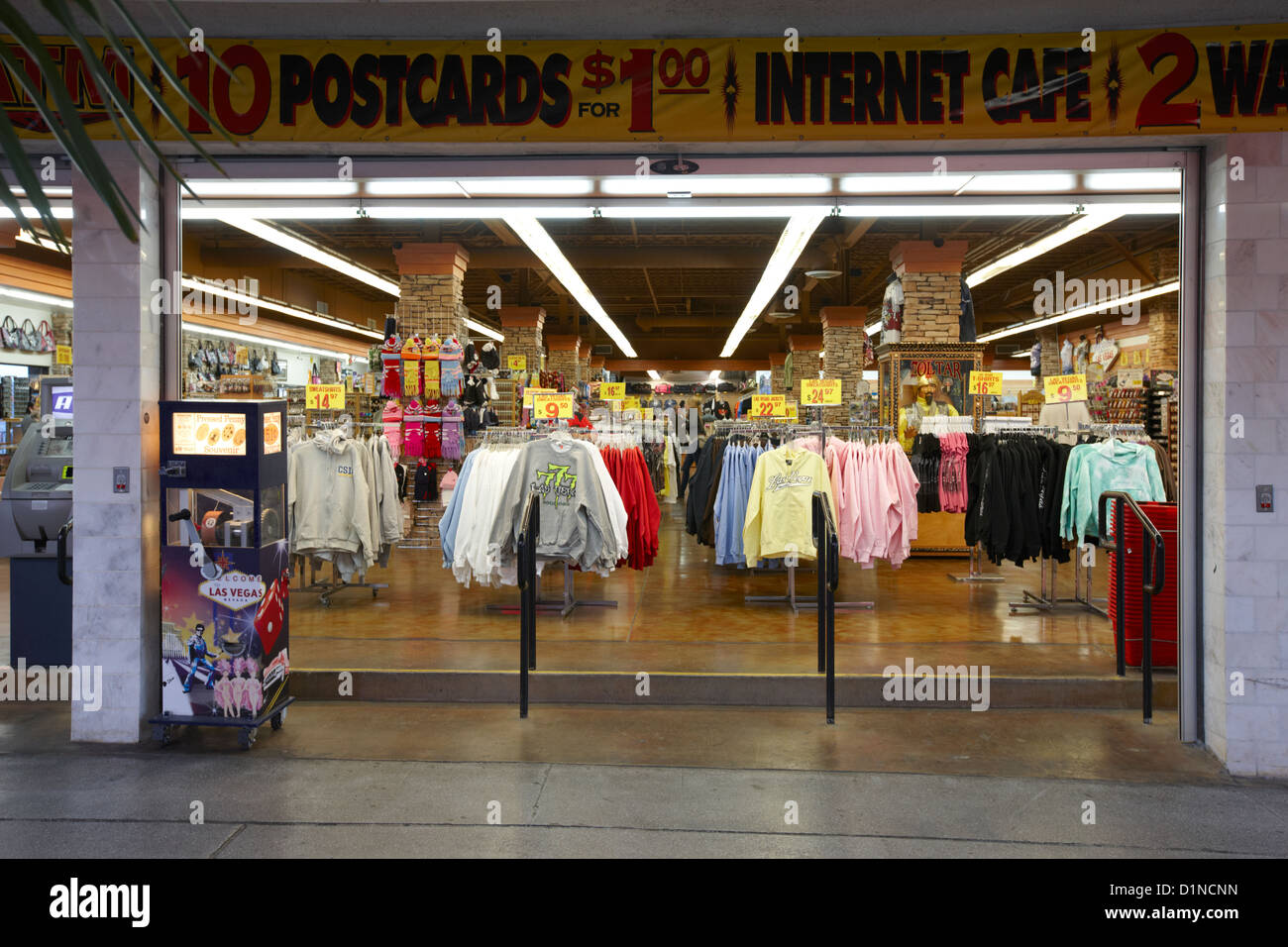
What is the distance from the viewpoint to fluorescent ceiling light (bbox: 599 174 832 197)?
4859 millimetres

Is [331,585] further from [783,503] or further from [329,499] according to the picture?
[783,503]

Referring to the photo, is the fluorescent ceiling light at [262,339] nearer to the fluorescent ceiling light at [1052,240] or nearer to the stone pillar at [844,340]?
the stone pillar at [844,340]

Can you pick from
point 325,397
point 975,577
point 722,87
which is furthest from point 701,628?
point 325,397

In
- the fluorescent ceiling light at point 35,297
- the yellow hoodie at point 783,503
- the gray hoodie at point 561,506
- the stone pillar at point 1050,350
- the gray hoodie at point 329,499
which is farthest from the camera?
the stone pillar at point 1050,350

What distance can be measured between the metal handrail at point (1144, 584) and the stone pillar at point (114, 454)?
5267 millimetres

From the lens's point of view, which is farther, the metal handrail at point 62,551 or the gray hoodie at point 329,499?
the gray hoodie at point 329,499

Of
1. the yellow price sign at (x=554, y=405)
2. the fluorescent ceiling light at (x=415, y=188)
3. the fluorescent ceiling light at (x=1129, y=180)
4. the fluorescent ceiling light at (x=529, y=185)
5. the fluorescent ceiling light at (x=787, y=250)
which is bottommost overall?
the yellow price sign at (x=554, y=405)

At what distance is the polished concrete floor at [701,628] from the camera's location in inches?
219

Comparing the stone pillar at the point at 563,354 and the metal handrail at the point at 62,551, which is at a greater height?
the stone pillar at the point at 563,354

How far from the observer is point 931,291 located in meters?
11.6

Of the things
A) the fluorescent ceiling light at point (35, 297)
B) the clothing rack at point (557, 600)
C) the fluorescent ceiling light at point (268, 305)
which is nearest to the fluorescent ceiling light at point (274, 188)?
the clothing rack at point (557, 600)

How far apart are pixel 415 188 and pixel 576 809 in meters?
3.62

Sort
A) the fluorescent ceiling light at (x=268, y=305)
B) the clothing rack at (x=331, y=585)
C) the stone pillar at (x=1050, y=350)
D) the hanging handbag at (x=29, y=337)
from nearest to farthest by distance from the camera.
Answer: the clothing rack at (x=331, y=585) → the fluorescent ceiling light at (x=268, y=305) → the hanging handbag at (x=29, y=337) → the stone pillar at (x=1050, y=350)
